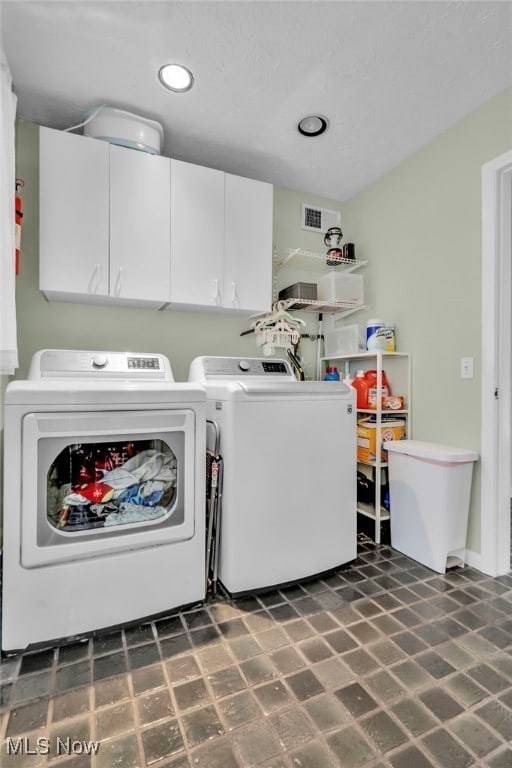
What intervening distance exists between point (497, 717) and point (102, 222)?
2.54 meters

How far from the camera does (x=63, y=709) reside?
1.14 metres

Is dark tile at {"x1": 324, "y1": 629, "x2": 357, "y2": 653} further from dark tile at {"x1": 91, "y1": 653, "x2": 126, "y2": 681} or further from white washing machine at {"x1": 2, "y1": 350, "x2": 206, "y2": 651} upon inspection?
dark tile at {"x1": 91, "y1": 653, "x2": 126, "y2": 681}

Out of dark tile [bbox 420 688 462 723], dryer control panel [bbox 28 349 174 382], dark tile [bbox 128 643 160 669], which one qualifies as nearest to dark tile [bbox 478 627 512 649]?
dark tile [bbox 420 688 462 723]

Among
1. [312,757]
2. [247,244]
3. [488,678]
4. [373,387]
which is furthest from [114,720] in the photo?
[247,244]

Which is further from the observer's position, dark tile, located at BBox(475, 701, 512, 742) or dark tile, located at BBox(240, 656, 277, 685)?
dark tile, located at BBox(240, 656, 277, 685)

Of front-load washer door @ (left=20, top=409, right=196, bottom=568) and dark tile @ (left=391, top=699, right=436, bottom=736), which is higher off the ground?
front-load washer door @ (left=20, top=409, right=196, bottom=568)

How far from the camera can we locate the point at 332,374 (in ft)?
9.04

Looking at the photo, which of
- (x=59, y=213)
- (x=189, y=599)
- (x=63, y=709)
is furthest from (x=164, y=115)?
(x=63, y=709)

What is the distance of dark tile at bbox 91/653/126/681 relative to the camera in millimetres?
1276

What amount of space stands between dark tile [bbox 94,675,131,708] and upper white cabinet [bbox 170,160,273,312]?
1.72 meters

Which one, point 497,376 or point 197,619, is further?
point 497,376

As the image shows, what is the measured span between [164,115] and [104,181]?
0.51m

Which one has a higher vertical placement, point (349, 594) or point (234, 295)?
point (234, 295)

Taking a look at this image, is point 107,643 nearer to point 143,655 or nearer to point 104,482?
point 143,655
